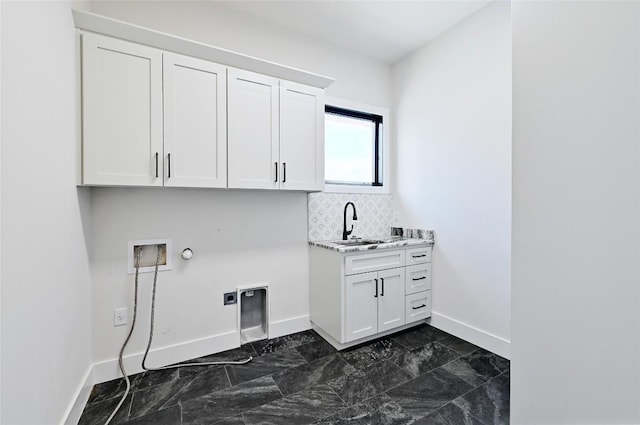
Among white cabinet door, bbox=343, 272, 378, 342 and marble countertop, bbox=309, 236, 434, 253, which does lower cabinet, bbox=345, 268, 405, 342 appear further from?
marble countertop, bbox=309, 236, 434, 253

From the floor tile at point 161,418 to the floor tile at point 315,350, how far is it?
2.97 feet

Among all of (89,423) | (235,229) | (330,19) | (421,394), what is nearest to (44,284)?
(89,423)

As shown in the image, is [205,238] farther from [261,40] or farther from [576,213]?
[576,213]

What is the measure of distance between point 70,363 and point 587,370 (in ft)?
7.08

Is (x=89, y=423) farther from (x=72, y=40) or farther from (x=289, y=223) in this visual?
(x=72, y=40)

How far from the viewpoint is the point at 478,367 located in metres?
1.96

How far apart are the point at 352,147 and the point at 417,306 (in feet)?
5.84

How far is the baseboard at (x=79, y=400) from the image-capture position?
1365 millimetres

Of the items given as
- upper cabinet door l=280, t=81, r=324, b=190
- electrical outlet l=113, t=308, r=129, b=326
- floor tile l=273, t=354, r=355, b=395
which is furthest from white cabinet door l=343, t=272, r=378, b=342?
electrical outlet l=113, t=308, r=129, b=326

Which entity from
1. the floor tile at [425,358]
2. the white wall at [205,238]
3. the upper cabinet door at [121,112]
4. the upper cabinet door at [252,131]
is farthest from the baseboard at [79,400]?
the floor tile at [425,358]

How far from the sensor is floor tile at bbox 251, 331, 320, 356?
2230 mm

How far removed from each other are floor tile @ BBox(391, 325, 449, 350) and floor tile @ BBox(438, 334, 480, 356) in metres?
0.06

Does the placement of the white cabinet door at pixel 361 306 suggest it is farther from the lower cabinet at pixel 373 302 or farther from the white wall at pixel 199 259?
the white wall at pixel 199 259

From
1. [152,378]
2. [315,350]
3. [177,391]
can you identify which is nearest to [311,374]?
[315,350]
